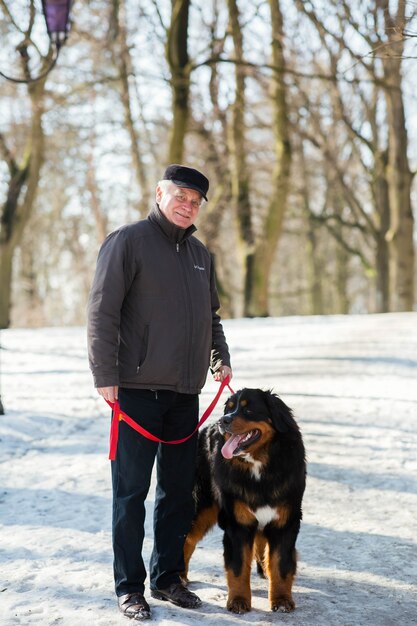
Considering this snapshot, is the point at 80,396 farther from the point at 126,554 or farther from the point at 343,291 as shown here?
the point at 343,291

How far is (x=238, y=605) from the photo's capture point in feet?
12.4

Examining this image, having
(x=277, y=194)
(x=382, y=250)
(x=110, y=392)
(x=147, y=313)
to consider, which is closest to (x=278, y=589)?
(x=110, y=392)

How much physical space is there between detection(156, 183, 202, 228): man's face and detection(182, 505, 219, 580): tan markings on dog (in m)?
1.63

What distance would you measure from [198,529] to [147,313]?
1343 millimetres

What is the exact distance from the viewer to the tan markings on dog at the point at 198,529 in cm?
418

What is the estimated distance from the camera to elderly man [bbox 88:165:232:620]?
367 cm

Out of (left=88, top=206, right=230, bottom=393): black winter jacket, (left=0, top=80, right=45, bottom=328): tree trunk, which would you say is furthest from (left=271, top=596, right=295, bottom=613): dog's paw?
(left=0, top=80, right=45, bottom=328): tree trunk

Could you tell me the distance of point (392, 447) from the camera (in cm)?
721

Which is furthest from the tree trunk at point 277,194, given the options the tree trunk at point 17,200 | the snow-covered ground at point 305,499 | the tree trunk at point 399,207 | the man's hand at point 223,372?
the man's hand at point 223,372

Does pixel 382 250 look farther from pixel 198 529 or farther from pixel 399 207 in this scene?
pixel 198 529

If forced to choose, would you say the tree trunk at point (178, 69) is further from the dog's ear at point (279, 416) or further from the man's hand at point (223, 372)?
the dog's ear at point (279, 416)

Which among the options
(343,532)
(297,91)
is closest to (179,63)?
(297,91)

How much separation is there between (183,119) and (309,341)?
6.52 m

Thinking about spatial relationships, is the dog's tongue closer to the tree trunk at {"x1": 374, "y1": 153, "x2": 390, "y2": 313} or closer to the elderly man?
the elderly man
